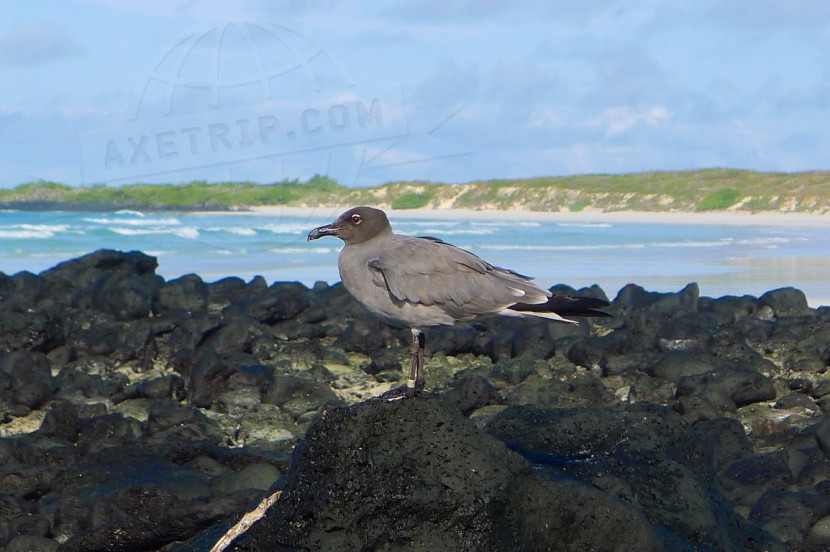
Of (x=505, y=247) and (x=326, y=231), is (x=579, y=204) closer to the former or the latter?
(x=505, y=247)

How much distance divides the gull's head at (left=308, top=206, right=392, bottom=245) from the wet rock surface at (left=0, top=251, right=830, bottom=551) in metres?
1.12

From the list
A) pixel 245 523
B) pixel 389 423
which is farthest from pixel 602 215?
pixel 389 423

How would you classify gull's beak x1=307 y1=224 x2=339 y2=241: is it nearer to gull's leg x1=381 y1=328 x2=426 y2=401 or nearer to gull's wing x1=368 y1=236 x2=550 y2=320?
gull's wing x1=368 y1=236 x2=550 y2=320

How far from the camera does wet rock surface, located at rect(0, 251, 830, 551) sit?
4285 mm

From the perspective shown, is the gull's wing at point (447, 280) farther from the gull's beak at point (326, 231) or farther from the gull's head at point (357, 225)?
the gull's beak at point (326, 231)

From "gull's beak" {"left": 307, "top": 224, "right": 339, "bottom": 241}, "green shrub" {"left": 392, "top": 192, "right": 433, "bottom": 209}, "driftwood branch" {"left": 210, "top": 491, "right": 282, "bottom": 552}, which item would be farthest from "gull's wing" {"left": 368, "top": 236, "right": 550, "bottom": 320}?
"green shrub" {"left": 392, "top": 192, "right": 433, "bottom": 209}

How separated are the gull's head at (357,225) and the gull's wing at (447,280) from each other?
13 centimetres

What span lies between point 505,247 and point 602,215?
21.8 meters

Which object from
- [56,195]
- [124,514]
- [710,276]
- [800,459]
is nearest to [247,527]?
[124,514]

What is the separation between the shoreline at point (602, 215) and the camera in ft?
153

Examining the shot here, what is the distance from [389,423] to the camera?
432 cm

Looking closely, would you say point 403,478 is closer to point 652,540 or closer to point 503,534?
point 503,534

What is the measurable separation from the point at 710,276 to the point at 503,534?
20.2 metres

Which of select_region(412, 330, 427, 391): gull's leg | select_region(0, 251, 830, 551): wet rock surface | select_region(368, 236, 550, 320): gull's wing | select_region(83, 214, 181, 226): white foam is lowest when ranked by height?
select_region(83, 214, 181, 226): white foam
